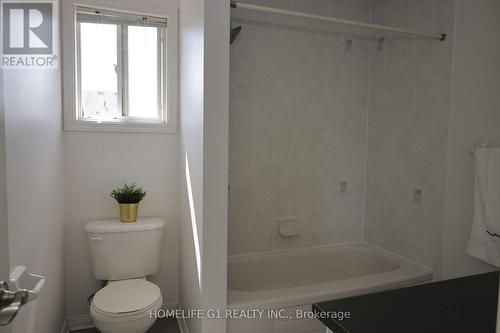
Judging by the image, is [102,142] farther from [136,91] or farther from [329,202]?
[329,202]

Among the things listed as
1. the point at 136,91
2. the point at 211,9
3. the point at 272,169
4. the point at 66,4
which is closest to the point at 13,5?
the point at 211,9

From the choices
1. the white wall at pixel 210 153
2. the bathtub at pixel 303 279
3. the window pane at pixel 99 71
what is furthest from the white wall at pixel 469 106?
the window pane at pixel 99 71

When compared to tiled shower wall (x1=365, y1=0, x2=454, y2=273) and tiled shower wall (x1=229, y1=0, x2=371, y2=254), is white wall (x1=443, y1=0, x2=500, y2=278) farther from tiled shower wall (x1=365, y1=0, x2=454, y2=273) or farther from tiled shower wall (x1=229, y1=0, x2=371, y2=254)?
tiled shower wall (x1=229, y1=0, x2=371, y2=254)

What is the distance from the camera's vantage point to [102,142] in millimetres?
2383

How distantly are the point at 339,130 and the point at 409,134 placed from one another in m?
0.53

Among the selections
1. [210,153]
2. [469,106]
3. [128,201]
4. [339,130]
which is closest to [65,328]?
[128,201]

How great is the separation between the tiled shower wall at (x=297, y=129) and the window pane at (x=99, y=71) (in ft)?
2.80

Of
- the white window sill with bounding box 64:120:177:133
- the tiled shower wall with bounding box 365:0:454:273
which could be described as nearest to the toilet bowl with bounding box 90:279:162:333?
the white window sill with bounding box 64:120:177:133

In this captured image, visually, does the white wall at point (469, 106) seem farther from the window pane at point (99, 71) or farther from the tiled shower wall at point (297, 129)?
the window pane at point (99, 71)

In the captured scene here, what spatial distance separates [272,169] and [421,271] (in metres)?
1.24

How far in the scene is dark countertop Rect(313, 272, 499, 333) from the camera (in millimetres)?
907

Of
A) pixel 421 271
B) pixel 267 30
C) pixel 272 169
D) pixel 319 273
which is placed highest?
pixel 267 30

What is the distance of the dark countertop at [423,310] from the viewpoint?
91 cm

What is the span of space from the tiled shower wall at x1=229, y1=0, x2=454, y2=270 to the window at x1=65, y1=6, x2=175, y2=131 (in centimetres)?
57
